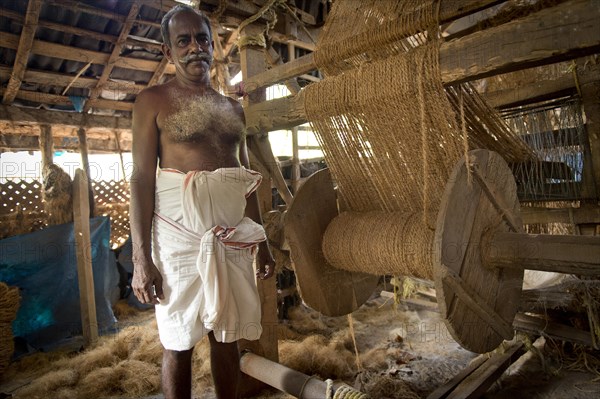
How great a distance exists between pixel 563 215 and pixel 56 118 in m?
8.25

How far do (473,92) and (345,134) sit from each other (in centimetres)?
61

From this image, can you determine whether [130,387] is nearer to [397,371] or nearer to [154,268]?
[154,268]

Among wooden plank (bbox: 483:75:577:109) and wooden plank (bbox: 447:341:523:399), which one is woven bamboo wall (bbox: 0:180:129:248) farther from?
wooden plank (bbox: 483:75:577:109)

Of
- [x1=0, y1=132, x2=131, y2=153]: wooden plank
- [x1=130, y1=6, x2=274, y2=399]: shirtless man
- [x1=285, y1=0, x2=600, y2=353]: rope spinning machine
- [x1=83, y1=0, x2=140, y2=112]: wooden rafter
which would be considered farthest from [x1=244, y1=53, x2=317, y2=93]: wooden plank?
[x1=0, y1=132, x2=131, y2=153]: wooden plank

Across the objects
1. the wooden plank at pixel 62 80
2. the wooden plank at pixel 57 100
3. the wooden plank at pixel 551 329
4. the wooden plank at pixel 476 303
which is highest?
the wooden plank at pixel 62 80

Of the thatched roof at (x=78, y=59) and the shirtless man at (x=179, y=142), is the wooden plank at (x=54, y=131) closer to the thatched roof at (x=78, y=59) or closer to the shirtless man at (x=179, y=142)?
the thatched roof at (x=78, y=59)

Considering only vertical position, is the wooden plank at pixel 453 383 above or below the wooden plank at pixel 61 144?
below

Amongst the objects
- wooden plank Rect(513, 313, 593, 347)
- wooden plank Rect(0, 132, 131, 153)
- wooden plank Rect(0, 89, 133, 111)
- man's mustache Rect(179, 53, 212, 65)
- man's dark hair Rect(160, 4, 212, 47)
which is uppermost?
wooden plank Rect(0, 89, 133, 111)

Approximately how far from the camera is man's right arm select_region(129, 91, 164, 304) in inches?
67.9

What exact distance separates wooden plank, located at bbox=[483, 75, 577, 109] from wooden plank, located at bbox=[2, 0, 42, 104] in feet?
20.5

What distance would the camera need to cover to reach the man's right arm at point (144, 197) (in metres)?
1.72

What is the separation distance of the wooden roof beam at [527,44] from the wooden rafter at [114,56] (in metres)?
6.16

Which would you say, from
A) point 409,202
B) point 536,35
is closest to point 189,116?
point 409,202

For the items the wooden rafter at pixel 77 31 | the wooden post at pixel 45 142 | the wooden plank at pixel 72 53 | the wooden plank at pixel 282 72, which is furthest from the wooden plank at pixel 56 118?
the wooden plank at pixel 282 72
